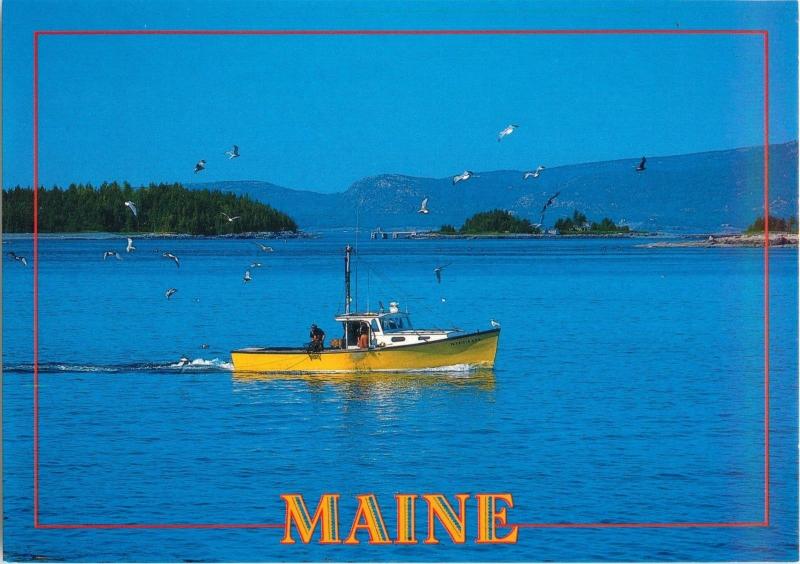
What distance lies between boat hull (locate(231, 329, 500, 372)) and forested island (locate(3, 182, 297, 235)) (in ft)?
302

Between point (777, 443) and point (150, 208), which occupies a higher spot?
point (150, 208)

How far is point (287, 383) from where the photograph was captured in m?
36.2

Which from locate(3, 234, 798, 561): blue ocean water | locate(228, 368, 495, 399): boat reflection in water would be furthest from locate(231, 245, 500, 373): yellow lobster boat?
locate(3, 234, 798, 561): blue ocean water

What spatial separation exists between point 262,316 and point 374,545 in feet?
151

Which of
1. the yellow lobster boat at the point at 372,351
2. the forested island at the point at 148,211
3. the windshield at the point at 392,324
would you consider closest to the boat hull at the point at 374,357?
the yellow lobster boat at the point at 372,351

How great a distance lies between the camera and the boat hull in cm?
3447

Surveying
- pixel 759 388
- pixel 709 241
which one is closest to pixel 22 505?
pixel 759 388

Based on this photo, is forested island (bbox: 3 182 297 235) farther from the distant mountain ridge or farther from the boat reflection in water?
the boat reflection in water

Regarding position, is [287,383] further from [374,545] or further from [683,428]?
[374,545]

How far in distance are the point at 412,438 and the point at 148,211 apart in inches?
4741

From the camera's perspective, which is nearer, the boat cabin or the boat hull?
the boat cabin

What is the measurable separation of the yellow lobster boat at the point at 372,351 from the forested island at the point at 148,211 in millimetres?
92609

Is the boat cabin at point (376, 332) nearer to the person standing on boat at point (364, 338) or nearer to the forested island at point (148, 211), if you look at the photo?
the person standing on boat at point (364, 338)

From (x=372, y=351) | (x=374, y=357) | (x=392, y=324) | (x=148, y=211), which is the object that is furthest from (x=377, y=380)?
(x=148, y=211)
